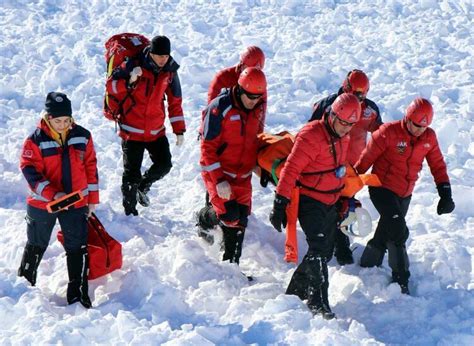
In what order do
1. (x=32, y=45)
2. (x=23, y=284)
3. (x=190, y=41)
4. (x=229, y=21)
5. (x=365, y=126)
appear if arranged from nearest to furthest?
1. (x=23, y=284)
2. (x=365, y=126)
3. (x=32, y=45)
4. (x=190, y=41)
5. (x=229, y=21)

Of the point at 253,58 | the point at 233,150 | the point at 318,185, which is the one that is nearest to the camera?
the point at 318,185

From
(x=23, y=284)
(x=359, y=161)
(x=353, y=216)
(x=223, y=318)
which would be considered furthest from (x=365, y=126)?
(x=23, y=284)

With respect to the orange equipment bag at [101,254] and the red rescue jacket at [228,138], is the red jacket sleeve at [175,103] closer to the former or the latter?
the red rescue jacket at [228,138]

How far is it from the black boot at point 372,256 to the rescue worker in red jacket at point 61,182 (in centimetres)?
317

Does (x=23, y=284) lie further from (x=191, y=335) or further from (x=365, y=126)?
(x=365, y=126)

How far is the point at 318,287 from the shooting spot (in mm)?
6102

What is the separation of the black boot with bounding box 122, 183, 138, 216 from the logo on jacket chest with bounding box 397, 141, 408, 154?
3.33 meters

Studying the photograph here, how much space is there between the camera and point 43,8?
1534 cm

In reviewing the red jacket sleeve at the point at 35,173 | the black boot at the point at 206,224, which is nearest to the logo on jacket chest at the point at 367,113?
the black boot at the point at 206,224

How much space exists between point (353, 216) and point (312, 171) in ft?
2.73

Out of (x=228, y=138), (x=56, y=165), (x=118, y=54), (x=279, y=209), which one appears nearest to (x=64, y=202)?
(x=56, y=165)

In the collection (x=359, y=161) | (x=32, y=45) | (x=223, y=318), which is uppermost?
(x=32, y=45)

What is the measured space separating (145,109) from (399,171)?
309cm

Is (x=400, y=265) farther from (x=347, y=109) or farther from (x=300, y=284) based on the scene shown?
(x=347, y=109)
